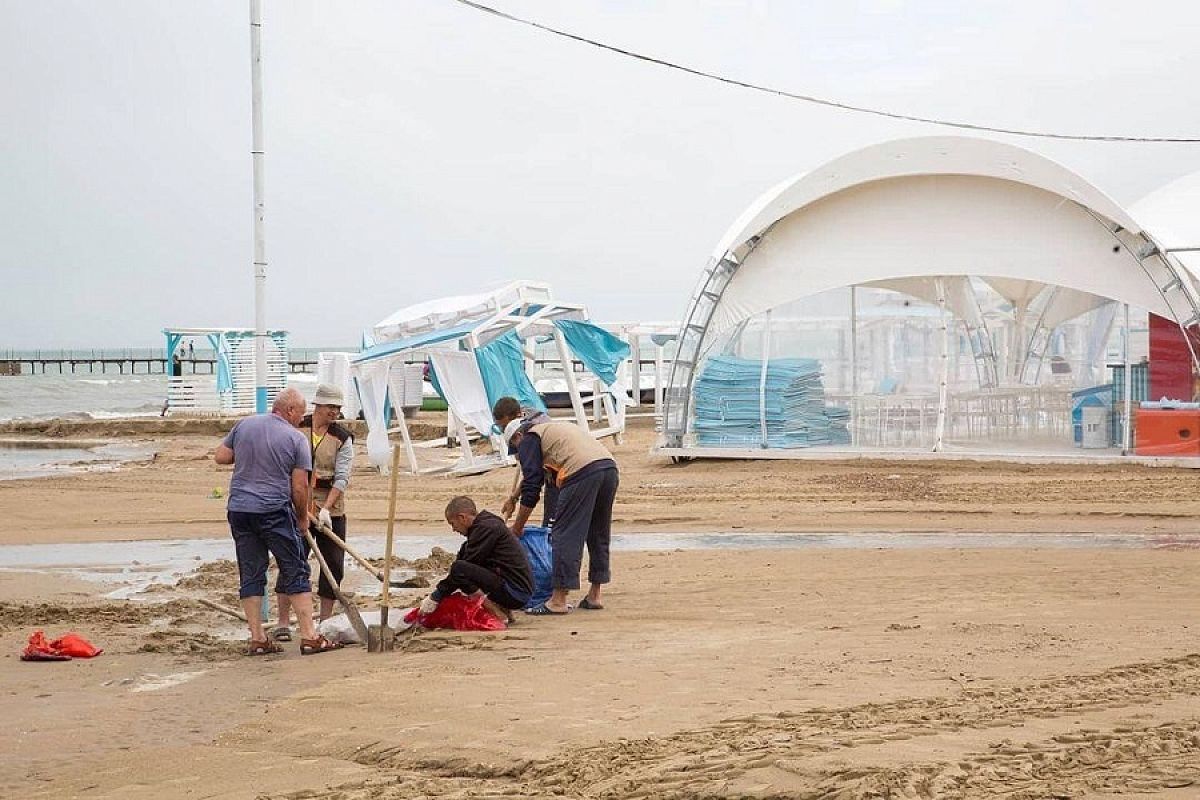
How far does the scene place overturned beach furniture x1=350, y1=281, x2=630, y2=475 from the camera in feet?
69.7

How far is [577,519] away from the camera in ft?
30.8

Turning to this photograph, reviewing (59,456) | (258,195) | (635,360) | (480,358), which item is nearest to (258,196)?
(258,195)

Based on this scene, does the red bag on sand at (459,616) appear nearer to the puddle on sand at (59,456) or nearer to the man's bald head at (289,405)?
the man's bald head at (289,405)

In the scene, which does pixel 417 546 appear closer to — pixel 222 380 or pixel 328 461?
pixel 328 461

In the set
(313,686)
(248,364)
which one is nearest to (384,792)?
(313,686)

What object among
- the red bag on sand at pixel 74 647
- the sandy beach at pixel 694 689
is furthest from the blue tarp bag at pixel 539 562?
the red bag on sand at pixel 74 647

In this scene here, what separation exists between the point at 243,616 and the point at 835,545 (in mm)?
5668

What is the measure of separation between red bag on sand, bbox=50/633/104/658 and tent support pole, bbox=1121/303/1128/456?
49.6ft

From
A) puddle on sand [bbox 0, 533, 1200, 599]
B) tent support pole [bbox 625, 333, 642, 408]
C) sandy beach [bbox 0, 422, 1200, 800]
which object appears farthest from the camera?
tent support pole [bbox 625, 333, 642, 408]

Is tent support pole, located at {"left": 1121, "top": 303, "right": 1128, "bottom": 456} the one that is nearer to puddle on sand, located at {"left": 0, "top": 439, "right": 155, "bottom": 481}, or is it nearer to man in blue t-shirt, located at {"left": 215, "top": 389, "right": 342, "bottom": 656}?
man in blue t-shirt, located at {"left": 215, "top": 389, "right": 342, "bottom": 656}

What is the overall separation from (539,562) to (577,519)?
1.81 feet

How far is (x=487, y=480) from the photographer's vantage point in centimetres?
2023

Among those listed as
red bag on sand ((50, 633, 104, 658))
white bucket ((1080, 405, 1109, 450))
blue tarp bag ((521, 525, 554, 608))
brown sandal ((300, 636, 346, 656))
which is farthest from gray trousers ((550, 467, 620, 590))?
white bucket ((1080, 405, 1109, 450))

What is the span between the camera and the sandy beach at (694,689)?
5332 mm
